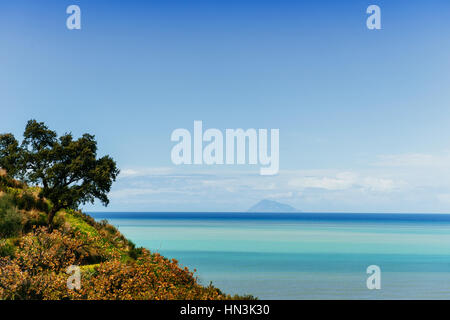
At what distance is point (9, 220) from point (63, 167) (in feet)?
13.7

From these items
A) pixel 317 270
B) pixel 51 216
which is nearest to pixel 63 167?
pixel 51 216

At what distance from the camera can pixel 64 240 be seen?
1986cm

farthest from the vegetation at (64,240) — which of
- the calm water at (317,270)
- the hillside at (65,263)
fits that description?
the calm water at (317,270)

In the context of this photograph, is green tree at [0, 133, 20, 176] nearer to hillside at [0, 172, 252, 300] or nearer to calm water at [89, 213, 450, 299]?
hillside at [0, 172, 252, 300]

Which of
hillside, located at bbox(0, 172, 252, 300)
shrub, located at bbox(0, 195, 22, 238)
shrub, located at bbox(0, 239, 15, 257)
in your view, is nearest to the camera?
hillside, located at bbox(0, 172, 252, 300)

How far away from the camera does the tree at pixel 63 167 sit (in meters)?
24.1

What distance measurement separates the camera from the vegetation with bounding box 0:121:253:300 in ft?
51.5

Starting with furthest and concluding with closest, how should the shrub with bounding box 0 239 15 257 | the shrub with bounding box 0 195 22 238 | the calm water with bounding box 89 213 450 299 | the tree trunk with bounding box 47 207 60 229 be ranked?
the calm water with bounding box 89 213 450 299 → the tree trunk with bounding box 47 207 60 229 → the shrub with bounding box 0 195 22 238 → the shrub with bounding box 0 239 15 257

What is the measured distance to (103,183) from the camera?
24.6 m

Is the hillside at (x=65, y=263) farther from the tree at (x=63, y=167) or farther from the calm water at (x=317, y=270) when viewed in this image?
the calm water at (x=317, y=270)

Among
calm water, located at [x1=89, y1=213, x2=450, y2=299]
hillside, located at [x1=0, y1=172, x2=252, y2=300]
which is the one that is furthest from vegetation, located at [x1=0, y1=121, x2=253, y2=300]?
calm water, located at [x1=89, y1=213, x2=450, y2=299]

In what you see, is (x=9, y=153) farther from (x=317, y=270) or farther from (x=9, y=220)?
(x=317, y=270)
